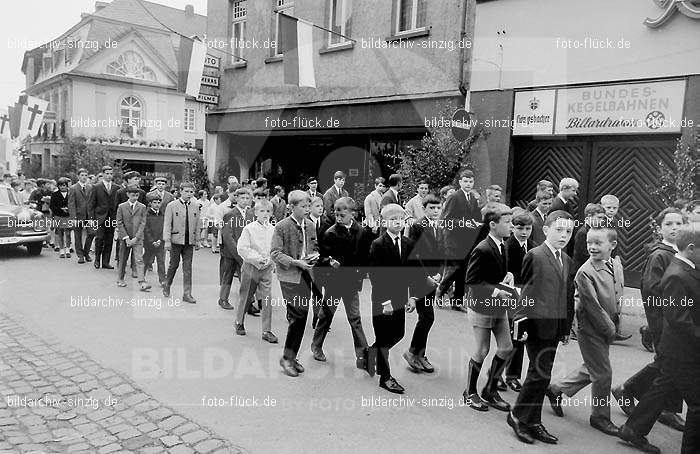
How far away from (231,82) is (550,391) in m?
17.6

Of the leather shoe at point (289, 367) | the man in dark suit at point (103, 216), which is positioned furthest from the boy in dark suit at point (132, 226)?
the leather shoe at point (289, 367)

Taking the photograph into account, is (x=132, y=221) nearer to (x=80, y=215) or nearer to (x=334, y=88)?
(x=80, y=215)

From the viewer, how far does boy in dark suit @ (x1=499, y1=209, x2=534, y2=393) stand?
5582 millimetres

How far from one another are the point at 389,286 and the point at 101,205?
869 centimetres

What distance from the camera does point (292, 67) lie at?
1421cm

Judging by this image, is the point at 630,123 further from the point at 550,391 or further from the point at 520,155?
the point at 550,391

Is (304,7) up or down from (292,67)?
up

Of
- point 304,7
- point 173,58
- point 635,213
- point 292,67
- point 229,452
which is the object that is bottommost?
point 229,452

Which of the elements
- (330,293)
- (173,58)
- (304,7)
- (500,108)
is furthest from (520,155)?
(173,58)

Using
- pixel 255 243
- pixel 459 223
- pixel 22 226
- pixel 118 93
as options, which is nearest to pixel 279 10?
pixel 22 226

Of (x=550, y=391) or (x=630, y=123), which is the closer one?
(x=550, y=391)

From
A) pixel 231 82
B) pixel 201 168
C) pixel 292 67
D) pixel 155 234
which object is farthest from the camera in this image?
pixel 201 168

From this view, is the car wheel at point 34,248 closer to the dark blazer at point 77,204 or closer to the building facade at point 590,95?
the dark blazer at point 77,204

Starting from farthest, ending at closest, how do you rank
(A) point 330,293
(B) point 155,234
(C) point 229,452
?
(B) point 155,234
(A) point 330,293
(C) point 229,452
